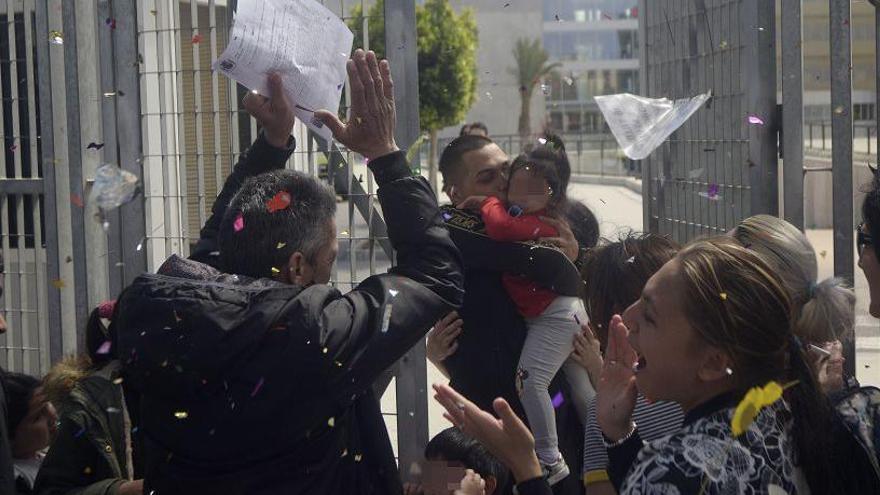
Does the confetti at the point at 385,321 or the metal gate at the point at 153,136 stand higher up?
the metal gate at the point at 153,136

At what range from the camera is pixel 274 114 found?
3.33m

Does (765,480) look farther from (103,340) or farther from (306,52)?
(103,340)

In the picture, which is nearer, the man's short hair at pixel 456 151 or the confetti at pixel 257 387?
the confetti at pixel 257 387

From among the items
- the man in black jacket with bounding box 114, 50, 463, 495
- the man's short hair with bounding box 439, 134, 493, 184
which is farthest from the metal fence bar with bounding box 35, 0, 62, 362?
the man in black jacket with bounding box 114, 50, 463, 495

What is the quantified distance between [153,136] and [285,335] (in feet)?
7.28

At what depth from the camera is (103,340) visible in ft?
11.3

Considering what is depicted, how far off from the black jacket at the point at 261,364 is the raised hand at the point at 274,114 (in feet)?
2.12

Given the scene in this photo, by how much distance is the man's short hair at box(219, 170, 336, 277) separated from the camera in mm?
2691

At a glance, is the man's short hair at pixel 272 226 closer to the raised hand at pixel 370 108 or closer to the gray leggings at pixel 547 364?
the raised hand at pixel 370 108

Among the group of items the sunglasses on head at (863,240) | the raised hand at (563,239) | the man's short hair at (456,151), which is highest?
the man's short hair at (456,151)

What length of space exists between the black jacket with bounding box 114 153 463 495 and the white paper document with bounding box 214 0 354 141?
609 mm

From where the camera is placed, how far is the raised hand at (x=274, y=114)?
3.22 meters

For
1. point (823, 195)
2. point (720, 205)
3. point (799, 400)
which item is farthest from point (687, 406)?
point (823, 195)

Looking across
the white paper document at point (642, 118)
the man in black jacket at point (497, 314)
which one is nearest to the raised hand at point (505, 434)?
the man in black jacket at point (497, 314)
